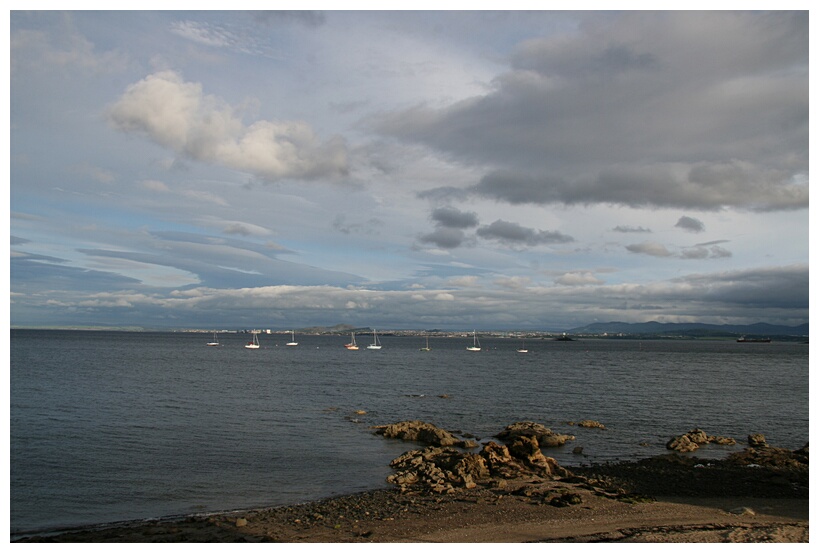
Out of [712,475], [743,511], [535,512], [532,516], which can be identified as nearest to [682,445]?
[712,475]

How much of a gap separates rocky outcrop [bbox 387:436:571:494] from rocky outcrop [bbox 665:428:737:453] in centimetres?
1139

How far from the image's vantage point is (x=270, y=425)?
143ft

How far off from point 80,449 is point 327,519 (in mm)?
21035

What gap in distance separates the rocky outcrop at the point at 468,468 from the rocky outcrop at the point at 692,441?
11.4m

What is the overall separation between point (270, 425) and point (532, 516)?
27.8m

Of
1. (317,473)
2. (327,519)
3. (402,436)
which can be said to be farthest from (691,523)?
(402,436)

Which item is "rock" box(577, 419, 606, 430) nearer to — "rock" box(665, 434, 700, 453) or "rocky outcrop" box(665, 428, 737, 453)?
"rocky outcrop" box(665, 428, 737, 453)

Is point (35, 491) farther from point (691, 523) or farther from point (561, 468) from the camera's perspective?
point (691, 523)

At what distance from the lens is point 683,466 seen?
29.7m

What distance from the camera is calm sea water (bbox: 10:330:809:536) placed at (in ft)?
83.2

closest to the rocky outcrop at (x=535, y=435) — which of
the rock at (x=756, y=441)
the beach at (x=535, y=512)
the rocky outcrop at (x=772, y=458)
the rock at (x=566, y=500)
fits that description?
the beach at (x=535, y=512)

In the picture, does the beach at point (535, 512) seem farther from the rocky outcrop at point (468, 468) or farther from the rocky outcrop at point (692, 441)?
the rocky outcrop at point (692, 441)

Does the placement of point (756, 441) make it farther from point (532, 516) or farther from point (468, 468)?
point (532, 516)
